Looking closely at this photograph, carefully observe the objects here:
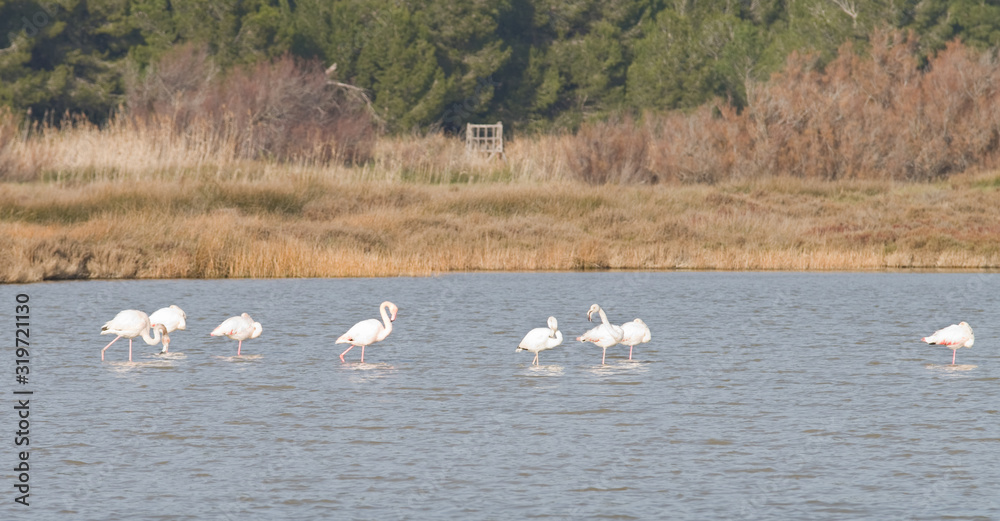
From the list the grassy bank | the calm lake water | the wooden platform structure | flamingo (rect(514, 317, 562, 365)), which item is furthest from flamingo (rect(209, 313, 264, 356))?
the wooden platform structure

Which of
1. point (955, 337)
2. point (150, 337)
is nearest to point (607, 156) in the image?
point (955, 337)

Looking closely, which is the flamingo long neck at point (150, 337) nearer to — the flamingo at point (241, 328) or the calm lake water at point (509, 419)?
the calm lake water at point (509, 419)

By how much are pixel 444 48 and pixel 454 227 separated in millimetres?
23654

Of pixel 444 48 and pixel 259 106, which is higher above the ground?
pixel 444 48

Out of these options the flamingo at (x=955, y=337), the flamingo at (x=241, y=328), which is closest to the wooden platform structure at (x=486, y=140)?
the flamingo at (x=241, y=328)

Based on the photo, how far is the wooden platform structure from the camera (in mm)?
46650

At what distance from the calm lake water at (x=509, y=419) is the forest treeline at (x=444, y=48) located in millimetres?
30001

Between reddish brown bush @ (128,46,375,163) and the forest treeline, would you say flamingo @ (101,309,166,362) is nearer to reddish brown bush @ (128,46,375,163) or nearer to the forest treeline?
reddish brown bush @ (128,46,375,163)

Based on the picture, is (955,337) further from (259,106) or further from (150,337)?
(259,106)

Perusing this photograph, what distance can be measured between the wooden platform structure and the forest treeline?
57.1 inches

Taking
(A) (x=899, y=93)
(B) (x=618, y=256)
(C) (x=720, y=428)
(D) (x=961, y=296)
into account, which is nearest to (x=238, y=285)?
(B) (x=618, y=256)

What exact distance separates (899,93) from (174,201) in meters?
24.6

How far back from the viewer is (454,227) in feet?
100

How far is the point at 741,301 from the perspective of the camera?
2250cm
